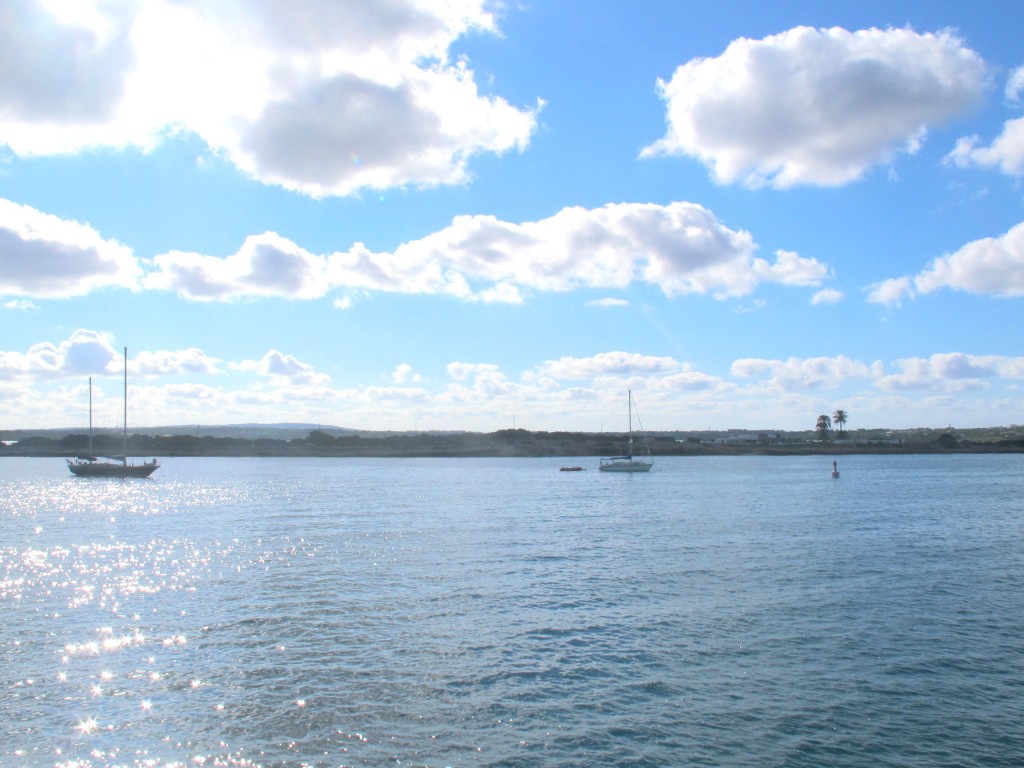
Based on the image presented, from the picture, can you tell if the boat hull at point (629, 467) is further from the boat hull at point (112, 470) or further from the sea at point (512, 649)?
the sea at point (512, 649)

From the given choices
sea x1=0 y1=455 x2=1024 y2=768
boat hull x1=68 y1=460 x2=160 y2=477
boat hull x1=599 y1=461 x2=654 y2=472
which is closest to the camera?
sea x1=0 y1=455 x2=1024 y2=768

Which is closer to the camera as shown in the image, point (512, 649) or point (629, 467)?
point (512, 649)

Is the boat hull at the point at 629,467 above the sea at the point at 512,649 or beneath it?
beneath

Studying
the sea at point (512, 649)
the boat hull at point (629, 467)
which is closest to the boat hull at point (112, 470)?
the boat hull at point (629, 467)

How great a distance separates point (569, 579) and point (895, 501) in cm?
4922

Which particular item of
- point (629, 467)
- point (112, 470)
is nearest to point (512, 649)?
point (629, 467)

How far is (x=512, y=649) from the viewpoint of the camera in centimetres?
1995

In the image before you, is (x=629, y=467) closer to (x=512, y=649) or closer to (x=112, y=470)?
(x=112, y=470)

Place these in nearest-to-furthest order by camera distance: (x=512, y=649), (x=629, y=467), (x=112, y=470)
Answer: (x=512, y=649) → (x=112, y=470) → (x=629, y=467)

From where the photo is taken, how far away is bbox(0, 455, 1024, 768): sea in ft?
47.2

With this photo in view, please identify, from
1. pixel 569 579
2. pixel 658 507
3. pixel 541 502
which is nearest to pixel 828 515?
pixel 658 507

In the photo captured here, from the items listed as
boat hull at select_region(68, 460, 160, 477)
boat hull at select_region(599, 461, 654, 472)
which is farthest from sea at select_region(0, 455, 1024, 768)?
boat hull at select_region(599, 461, 654, 472)

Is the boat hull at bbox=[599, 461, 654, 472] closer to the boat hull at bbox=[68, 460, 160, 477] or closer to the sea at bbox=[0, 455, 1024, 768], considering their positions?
the boat hull at bbox=[68, 460, 160, 477]

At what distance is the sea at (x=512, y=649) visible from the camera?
14.4 m
